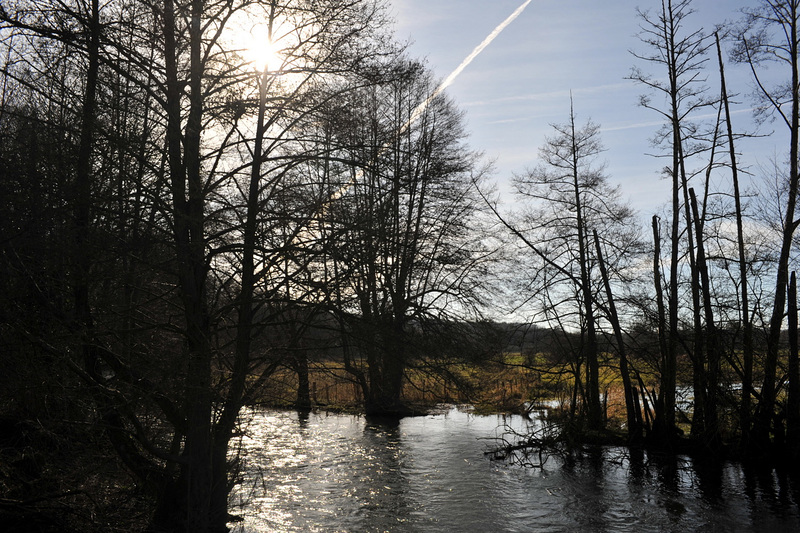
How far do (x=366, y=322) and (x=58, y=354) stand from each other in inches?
160

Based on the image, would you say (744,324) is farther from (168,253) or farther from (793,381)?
(168,253)

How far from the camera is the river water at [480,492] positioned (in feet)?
38.8

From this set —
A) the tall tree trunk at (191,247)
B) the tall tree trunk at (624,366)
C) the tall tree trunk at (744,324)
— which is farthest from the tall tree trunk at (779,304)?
the tall tree trunk at (191,247)

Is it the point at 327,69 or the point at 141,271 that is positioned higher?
the point at 327,69

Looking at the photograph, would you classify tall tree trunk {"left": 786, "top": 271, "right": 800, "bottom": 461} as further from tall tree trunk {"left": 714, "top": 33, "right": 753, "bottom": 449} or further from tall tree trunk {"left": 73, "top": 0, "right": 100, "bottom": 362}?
tall tree trunk {"left": 73, "top": 0, "right": 100, "bottom": 362}

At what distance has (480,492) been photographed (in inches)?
555

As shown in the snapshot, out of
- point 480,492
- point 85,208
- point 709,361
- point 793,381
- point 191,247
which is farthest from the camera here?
point 709,361

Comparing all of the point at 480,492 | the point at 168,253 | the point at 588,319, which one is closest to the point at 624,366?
the point at 588,319

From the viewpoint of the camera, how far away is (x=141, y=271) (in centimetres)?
878

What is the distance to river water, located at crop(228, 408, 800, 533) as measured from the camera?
11.8 m

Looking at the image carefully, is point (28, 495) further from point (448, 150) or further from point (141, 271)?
point (448, 150)

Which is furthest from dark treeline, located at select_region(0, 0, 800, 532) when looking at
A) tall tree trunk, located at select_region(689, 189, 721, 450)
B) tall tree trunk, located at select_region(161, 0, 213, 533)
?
tall tree trunk, located at select_region(689, 189, 721, 450)

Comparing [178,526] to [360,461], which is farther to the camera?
[360,461]

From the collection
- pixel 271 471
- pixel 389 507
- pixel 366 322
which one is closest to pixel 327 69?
pixel 366 322
